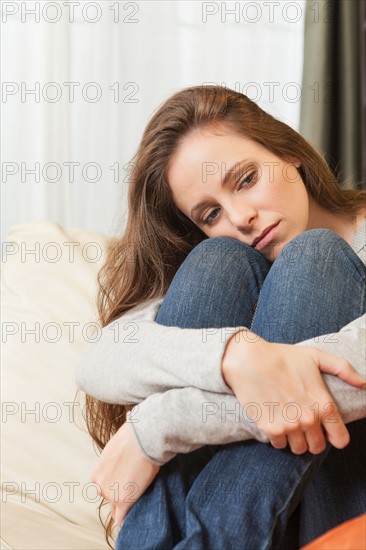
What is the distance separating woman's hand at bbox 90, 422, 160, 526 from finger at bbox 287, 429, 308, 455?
0.16 m

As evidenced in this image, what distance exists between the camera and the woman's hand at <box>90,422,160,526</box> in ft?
2.90

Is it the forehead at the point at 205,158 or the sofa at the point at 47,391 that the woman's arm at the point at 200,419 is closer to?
the sofa at the point at 47,391

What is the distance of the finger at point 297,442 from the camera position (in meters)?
0.84

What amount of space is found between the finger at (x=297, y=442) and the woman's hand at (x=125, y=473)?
16cm

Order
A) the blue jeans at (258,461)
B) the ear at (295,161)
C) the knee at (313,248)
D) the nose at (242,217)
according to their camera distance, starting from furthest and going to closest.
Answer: the ear at (295,161) < the nose at (242,217) < the knee at (313,248) < the blue jeans at (258,461)

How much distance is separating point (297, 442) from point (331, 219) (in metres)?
0.59

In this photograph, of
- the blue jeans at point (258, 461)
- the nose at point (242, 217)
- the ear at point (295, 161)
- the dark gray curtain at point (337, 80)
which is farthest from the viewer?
the dark gray curtain at point (337, 80)

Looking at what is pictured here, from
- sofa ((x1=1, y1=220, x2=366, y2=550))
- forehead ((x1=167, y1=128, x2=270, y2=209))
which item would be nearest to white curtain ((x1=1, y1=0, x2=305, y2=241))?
sofa ((x1=1, y1=220, x2=366, y2=550))

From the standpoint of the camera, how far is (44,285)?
155 centimetres

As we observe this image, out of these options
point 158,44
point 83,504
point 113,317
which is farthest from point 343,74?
point 83,504

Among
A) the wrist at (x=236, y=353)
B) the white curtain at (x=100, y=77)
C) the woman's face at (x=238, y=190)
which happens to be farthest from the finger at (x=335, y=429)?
the white curtain at (x=100, y=77)

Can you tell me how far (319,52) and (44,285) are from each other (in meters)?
1.22

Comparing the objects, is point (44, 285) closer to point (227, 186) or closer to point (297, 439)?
point (227, 186)

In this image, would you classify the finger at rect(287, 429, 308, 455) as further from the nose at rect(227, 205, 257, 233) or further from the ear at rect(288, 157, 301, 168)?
the ear at rect(288, 157, 301, 168)
